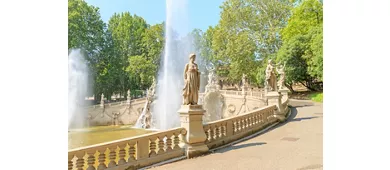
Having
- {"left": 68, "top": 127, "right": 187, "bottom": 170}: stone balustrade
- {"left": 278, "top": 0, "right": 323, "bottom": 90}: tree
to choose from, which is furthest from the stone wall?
{"left": 68, "top": 127, "right": 187, "bottom": 170}: stone balustrade

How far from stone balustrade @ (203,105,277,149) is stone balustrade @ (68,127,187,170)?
96 centimetres

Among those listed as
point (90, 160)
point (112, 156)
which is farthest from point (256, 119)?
point (90, 160)

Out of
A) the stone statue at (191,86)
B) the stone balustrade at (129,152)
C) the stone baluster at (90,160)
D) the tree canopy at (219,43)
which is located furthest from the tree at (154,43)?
the stone baluster at (90,160)

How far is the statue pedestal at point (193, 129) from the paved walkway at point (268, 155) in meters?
0.20

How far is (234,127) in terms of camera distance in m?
8.30

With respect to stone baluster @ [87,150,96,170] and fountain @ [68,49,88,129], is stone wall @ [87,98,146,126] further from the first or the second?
stone baluster @ [87,150,96,170]

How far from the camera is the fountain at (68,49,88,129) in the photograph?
87.6 ft

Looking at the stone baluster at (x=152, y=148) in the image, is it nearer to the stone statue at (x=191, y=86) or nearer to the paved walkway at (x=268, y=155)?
the paved walkway at (x=268, y=155)

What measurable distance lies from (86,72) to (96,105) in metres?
3.74

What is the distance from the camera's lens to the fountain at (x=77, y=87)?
26703mm

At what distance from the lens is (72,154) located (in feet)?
15.3

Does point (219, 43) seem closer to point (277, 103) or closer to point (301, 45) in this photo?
point (301, 45)

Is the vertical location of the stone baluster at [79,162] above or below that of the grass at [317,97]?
below
